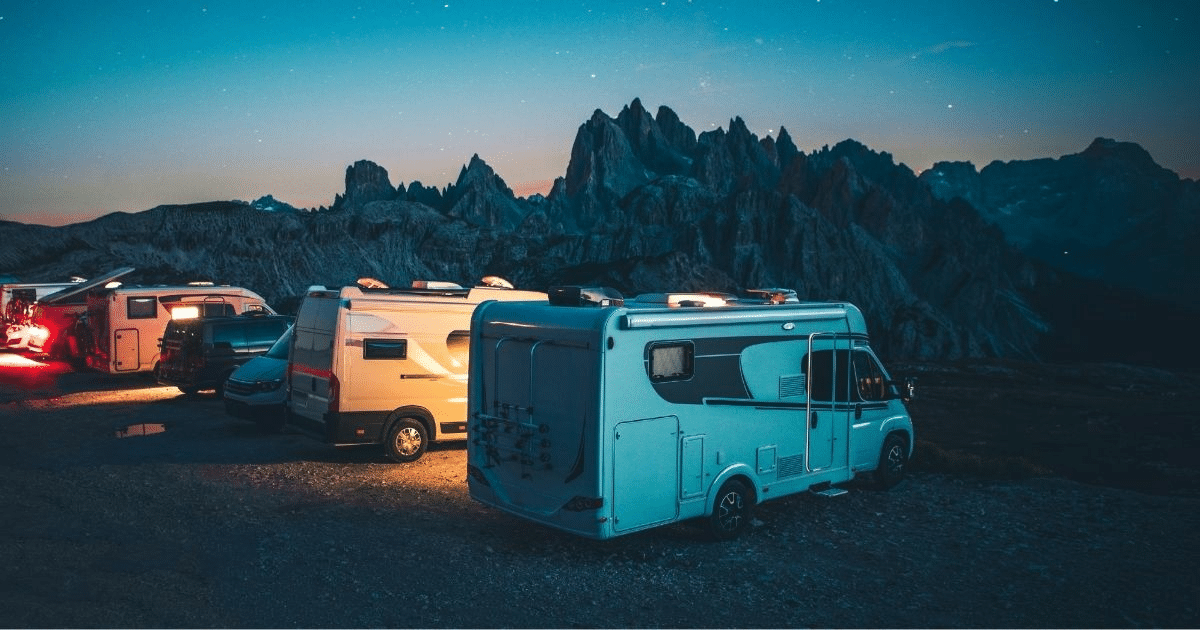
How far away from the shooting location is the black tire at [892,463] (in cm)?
1157

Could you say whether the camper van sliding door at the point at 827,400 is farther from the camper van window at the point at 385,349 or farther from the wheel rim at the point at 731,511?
the camper van window at the point at 385,349

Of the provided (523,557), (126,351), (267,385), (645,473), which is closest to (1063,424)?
(645,473)

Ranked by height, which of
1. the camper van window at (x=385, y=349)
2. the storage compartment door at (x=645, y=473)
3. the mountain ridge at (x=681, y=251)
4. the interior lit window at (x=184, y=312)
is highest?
the mountain ridge at (x=681, y=251)

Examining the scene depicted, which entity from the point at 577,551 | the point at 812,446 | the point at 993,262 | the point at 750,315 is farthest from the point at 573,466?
the point at 993,262

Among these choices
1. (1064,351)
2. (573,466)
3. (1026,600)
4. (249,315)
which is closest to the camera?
(1026,600)

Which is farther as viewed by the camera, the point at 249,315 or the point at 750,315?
the point at 249,315

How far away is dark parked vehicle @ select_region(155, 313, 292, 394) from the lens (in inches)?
756

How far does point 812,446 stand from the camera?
34.2 feet

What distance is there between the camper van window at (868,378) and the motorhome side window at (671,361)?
324cm

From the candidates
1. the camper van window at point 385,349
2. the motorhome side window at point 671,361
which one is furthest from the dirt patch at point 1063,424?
the camper van window at point 385,349

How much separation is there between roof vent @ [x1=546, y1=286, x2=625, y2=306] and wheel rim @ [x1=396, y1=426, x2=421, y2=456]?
5.17 m

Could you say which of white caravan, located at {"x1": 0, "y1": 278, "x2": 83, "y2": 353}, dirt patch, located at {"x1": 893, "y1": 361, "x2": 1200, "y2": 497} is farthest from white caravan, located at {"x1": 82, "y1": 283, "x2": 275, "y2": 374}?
dirt patch, located at {"x1": 893, "y1": 361, "x2": 1200, "y2": 497}

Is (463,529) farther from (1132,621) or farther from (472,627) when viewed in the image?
(1132,621)

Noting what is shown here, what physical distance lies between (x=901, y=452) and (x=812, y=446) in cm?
233
